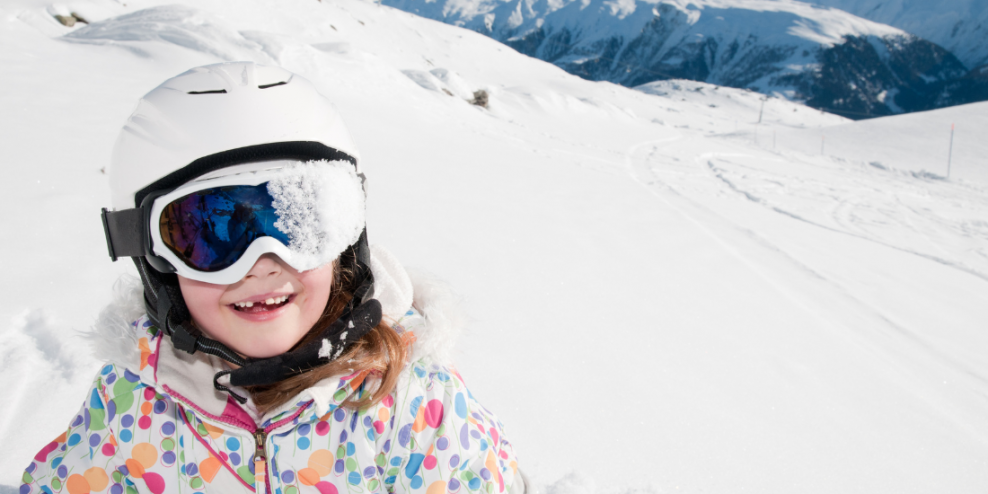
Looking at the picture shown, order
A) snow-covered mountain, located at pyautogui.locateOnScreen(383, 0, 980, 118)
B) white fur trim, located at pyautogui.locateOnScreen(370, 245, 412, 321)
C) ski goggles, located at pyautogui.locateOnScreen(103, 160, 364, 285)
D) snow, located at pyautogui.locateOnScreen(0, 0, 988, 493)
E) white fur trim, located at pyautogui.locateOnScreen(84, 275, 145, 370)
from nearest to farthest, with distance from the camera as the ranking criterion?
1. ski goggles, located at pyautogui.locateOnScreen(103, 160, 364, 285)
2. white fur trim, located at pyautogui.locateOnScreen(84, 275, 145, 370)
3. white fur trim, located at pyautogui.locateOnScreen(370, 245, 412, 321)
4. snow, located at pyautogui.locateOnScreen(0, 0, 988, 493)
5. snow-covered mountain, located at pyautogui.locateOnScreen(383, 0, 980, 118)

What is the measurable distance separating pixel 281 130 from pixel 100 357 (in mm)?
760

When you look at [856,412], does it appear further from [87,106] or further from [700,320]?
[87,106]

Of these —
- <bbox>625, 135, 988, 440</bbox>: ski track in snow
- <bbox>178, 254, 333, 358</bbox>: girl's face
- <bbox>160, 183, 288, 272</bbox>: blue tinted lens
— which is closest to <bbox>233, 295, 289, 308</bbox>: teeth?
<bbox>178, 254, 333, 358</bbox>: girl's face

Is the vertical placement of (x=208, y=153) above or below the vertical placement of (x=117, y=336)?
above

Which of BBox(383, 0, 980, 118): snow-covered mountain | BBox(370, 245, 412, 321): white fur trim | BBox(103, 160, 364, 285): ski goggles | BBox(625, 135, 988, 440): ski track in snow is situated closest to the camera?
BBox(103, 160, 364, 285): ski goggles

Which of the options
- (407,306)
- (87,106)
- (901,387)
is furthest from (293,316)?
(87,106)

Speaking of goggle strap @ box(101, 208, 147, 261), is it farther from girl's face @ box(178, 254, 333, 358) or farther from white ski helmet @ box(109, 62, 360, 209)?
girl's face @ box(178, 254, 333, 358)

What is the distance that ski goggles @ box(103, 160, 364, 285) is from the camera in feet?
3.68

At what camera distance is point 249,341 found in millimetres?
1151

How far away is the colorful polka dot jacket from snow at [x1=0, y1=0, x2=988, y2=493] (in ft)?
2.03

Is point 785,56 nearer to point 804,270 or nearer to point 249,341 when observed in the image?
point 804,270

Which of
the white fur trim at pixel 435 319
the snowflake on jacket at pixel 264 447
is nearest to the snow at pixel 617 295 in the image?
the snowflake on jacket at pixel 264 447

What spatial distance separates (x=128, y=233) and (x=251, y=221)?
14.0 inches

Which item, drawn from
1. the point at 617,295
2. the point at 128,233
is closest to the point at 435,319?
the point at 128,233
